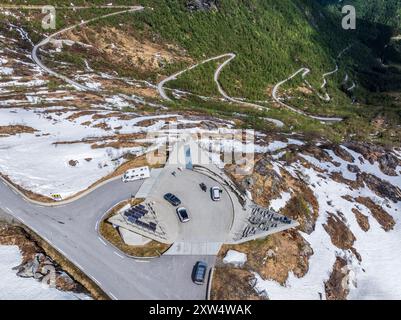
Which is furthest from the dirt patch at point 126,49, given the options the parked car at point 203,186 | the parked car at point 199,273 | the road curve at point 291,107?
the parked car at point 199,273

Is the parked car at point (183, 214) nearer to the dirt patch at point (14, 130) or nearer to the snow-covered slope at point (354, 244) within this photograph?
the snow-covered slope at point (354, 244)

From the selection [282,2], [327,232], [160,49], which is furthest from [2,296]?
[282,2]

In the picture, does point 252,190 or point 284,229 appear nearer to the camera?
point 284,229

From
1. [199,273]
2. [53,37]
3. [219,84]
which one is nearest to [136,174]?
[199,273]

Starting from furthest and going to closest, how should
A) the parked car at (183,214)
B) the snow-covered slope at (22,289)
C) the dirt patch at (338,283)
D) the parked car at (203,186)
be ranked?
the parked car at (203,186) → the parked car at (183,214) → the dirt patch at (338,283) → the snow-covered slope at (22,289)

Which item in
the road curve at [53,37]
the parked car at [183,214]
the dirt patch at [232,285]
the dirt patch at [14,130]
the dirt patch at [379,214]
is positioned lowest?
the dirt patch at [379,214]

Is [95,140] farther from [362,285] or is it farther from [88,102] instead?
[362,285]

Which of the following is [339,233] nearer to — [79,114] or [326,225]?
[326,225]
